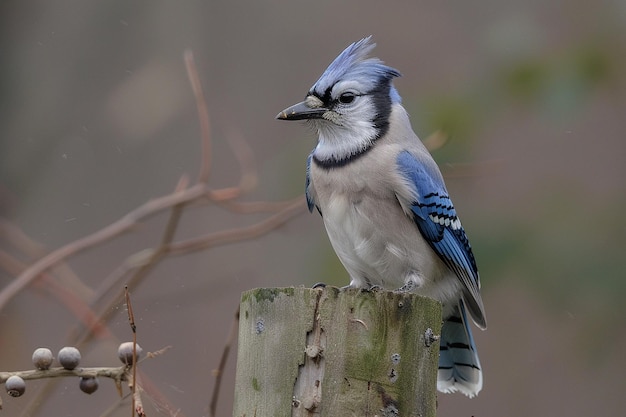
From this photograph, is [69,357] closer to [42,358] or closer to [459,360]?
[42,358]

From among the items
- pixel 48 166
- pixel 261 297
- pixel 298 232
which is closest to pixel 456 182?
pixel 298 232

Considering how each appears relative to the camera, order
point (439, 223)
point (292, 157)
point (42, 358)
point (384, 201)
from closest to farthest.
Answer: point (42, 358)
point (384, 201)
point (439, 223)
point (292, 157)

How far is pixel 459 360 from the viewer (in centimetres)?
318

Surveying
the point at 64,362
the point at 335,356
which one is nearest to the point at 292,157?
the point at 64,362

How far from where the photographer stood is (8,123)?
455cm

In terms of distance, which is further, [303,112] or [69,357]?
[303,112]

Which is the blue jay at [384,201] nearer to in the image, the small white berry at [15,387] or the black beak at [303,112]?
the black beak at [303,112]

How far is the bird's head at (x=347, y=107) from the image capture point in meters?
3.05

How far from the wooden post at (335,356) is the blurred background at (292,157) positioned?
1877mm

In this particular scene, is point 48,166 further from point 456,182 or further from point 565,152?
point 565,152

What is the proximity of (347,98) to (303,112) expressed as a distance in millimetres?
151

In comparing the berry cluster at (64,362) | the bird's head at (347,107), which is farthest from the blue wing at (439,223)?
the berry cluster at (64,362)

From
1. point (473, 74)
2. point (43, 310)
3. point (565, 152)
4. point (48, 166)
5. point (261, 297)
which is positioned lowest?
point (261, 297)

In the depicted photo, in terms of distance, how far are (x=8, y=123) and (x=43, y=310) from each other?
3.72 feet
